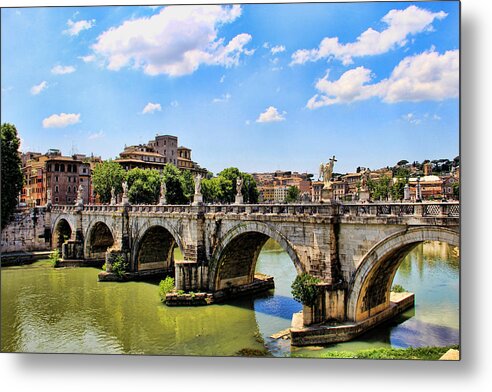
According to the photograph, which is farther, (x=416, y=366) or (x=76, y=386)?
(x=76, y=386)

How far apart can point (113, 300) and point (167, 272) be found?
17.1 feet

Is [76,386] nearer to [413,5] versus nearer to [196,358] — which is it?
[196,358]

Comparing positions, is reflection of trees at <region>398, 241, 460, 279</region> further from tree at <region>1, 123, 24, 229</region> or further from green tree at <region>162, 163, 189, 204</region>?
green tree at <region>162, 163, 189, 204</region>

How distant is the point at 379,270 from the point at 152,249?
45.3 feet

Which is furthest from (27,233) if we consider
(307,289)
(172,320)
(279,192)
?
(279,192)

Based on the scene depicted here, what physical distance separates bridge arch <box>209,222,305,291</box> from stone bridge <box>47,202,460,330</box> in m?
0.04

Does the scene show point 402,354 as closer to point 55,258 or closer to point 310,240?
point 310,240

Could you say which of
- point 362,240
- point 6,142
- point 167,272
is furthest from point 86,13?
point 167,272

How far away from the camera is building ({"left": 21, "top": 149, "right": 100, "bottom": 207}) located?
29922mm

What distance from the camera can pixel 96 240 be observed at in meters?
27.0

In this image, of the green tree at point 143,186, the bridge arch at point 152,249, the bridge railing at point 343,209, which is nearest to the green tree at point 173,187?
the green tree at point 143,186

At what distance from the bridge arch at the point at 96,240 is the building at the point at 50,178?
6.66m

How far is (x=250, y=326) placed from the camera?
13.4 meters

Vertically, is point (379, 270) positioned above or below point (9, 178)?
below
